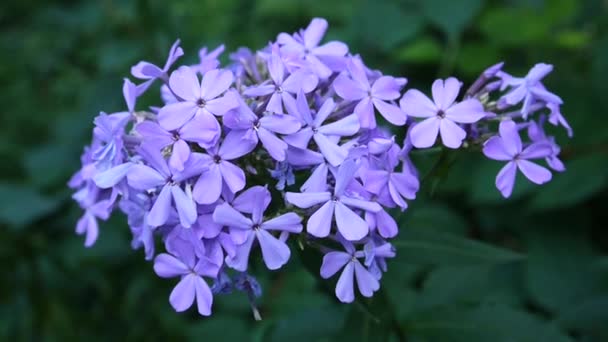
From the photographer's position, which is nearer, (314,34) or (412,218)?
Answer: (314,34)

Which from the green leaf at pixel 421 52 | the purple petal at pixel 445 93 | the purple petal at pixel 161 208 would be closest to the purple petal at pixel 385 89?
the purple petal at pixel 445 93

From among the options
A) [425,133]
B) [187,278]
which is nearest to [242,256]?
[187,278]

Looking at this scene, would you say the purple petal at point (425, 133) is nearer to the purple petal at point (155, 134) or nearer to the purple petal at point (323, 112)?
the purple petal at point (323, 112)

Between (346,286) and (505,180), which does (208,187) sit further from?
(505,180)

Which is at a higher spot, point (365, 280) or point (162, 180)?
point (162, 180)

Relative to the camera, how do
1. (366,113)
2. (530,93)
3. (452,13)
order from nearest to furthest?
1. (366,113)
2. (530,93)
3. (452,13)

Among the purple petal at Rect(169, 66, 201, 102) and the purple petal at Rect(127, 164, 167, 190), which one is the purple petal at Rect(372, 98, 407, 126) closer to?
the purple petal at Rect(169, 66, 201, 102)
